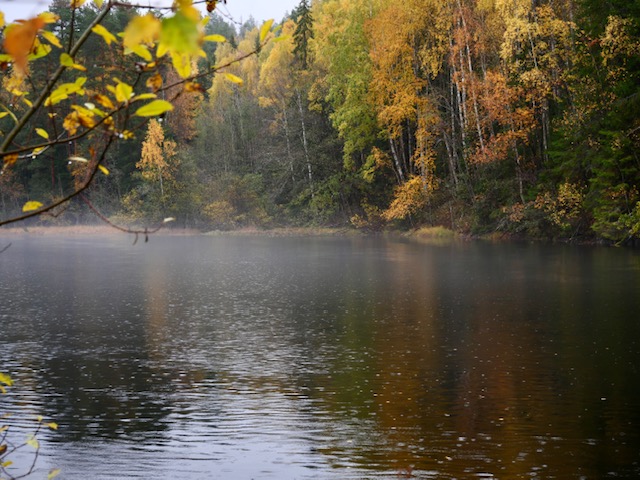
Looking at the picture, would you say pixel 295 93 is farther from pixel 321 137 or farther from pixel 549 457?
pixel 549 457

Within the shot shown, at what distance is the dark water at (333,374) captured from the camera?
7887 mm

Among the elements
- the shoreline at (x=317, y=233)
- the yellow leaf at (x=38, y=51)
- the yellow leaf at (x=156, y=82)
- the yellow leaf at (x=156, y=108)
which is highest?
the yellow leaf at (x=38, y=51)

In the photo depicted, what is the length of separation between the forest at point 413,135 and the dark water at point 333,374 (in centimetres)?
526

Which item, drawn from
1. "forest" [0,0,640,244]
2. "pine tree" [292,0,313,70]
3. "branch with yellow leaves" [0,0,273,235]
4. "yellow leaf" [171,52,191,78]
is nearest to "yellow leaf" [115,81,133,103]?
"branch with yellow leaves" [0,0,273,235]

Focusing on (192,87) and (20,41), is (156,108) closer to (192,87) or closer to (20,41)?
(192,87)

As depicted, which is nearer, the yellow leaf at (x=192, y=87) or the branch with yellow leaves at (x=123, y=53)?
the branch with yellow leaves at (x=123, y=53)

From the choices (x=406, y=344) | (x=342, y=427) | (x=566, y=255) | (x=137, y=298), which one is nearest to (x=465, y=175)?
(x=566, y=255)

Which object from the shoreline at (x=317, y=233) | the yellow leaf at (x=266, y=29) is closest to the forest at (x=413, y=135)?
the shoreline at (x=317, y=233)

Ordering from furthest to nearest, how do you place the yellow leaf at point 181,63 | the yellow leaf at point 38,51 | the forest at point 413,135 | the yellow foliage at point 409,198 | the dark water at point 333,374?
the yellow foliage at point 409,198, the forest at point 413,135, the dark water at point 333,374, the yellow leaf at point 38,51, the yellow leaf at point 181,63

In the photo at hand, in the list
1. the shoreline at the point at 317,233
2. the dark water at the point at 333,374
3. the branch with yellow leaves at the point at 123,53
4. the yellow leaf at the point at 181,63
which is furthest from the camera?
the shoreline at the point at 317,233

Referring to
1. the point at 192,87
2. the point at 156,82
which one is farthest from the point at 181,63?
the point at 156,82

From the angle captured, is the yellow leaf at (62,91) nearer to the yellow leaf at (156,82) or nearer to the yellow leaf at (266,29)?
the yellow leaf at (156,82)

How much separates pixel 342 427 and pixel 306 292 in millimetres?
12011

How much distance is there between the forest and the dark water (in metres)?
5.26
